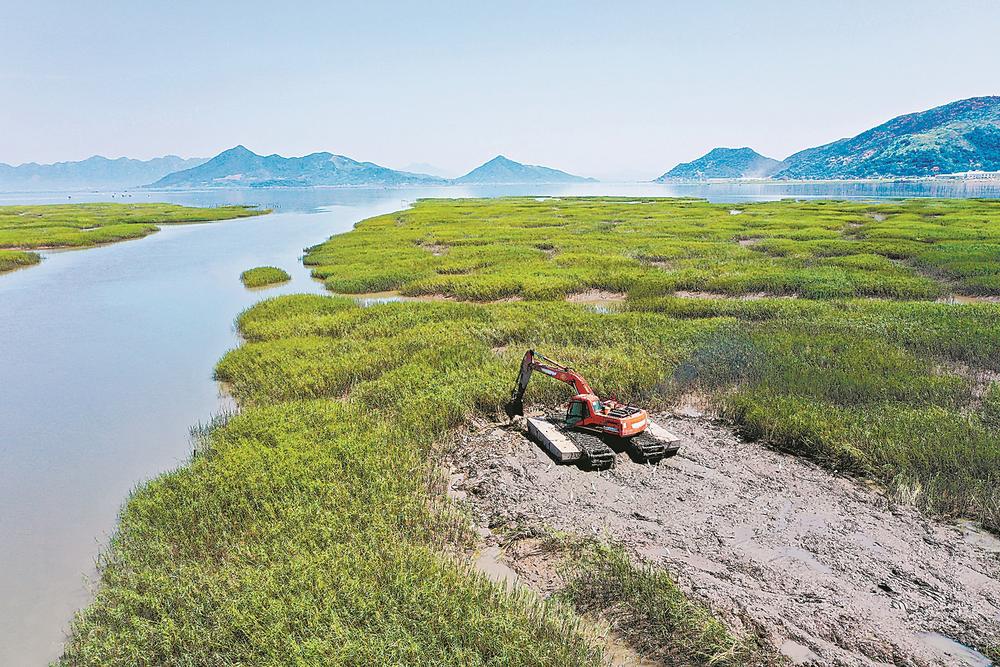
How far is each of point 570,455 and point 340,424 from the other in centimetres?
402

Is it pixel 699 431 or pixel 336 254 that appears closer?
pixel 699 431

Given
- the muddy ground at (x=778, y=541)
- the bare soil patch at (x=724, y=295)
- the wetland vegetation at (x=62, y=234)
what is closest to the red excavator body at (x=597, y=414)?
the muddy ground at (x=778, y=541)

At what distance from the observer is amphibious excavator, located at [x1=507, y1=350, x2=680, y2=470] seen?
8.38 metres

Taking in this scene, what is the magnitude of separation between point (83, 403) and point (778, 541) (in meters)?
14.3

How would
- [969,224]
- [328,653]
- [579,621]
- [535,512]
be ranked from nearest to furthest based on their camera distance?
[328,653] → [579,621] → [535,512] → [969,224]

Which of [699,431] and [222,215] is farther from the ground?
[222,215]

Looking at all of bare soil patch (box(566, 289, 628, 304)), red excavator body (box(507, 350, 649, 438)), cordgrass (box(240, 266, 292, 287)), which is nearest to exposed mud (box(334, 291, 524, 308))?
bare soil patch (box(566, 289, 628, 304))

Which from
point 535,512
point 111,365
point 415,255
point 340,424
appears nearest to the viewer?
point 535,512

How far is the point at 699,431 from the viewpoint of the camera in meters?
9.67

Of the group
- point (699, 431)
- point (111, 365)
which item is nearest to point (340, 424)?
point (699, 431)

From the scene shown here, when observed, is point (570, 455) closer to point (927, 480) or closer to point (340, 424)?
point (340, 424)

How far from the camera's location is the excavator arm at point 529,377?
908cm

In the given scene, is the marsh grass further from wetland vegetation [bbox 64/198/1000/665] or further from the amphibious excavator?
the amphibious excavator

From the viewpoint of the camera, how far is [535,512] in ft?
23.7
